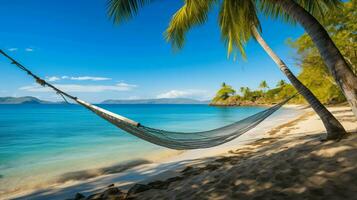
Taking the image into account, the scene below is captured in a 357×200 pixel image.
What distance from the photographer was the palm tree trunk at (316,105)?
2545 millimetres

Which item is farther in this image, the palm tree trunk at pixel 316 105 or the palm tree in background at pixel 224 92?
the palm tree in background at pixel 224 92

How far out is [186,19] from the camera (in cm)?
357

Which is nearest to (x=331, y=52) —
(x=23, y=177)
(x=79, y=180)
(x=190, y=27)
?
(x=190, y=27)

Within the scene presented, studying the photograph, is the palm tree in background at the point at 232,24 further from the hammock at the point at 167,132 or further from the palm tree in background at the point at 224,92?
the palm tree in background at the point at 224,92

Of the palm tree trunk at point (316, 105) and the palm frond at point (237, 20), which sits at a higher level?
the palm frond at point (237, 20)

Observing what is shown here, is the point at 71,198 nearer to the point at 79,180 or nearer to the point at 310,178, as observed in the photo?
the point at 79,180

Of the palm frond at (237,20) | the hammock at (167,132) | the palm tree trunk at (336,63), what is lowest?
the hammock at (167,132)

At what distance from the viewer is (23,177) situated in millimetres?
4281

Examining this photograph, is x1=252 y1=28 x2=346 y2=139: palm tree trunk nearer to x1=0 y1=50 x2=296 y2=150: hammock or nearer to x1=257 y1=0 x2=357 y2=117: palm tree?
x1=257 y1=0 x2=357 y2=117: palm tree

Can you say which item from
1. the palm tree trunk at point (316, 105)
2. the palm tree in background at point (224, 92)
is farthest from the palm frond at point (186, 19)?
the palm tree in background at point (224, 92)

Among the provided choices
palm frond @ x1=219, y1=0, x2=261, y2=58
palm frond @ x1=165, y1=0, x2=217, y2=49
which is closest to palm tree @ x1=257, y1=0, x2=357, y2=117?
palm frond @ x1=219, y1=0, x2=261, y2=58

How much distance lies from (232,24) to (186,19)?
0.70 m

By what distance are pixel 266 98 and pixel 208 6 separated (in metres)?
46.7

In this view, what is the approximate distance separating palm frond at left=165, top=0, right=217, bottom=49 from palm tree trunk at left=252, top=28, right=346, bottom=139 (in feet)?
3.27
